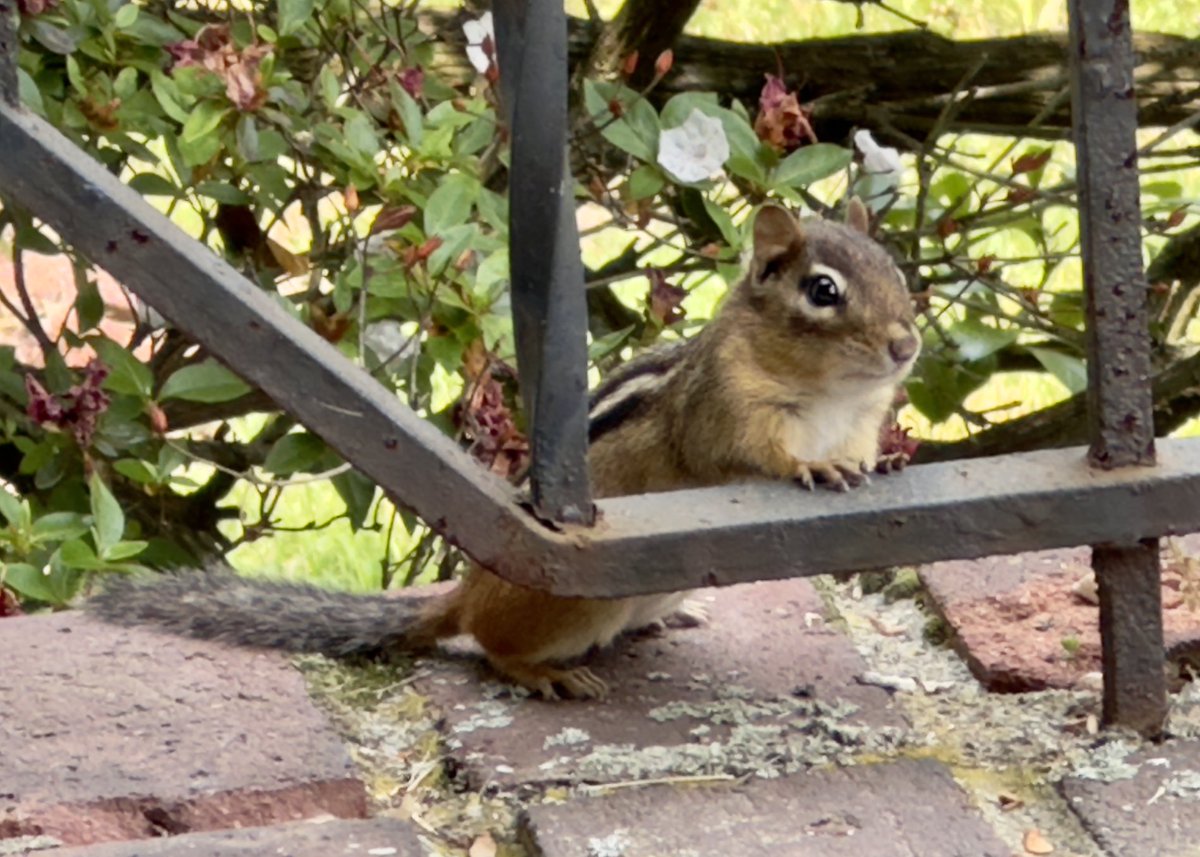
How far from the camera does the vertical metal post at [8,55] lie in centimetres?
135

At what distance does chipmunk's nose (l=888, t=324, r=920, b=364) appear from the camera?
2213 millimetres

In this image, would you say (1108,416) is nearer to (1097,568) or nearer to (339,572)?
(1097,568)

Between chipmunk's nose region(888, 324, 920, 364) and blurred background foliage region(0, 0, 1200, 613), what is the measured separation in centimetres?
25

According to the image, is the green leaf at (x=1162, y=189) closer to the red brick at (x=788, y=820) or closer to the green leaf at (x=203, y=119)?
the green leaf at (x=203, y=119)

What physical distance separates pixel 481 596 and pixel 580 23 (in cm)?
129

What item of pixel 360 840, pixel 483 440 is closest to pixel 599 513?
pixel 360 840

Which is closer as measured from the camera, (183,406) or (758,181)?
(758,181)

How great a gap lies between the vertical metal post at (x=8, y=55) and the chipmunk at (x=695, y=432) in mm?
620

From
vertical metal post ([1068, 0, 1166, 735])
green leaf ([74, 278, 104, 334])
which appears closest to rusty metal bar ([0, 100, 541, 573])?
vertical metal post ([1068, 0, 1166, 735])

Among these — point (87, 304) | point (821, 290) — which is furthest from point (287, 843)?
point (87, 304)

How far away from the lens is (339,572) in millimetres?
3664

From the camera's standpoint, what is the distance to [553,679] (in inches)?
72.1

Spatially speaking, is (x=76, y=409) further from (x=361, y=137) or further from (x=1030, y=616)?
(x=1030, y=616)

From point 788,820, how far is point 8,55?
0.78m
